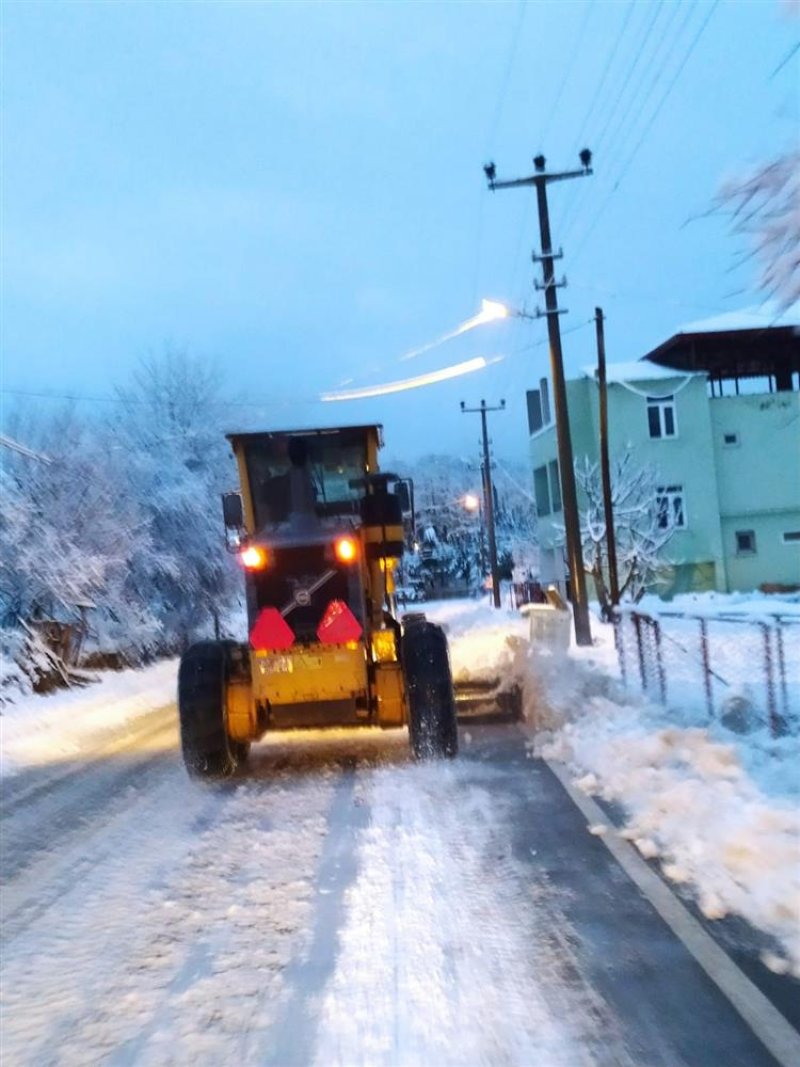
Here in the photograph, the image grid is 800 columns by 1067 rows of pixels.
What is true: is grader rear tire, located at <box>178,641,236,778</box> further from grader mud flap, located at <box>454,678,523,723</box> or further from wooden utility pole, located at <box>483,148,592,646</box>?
wooden utility pole, located at <box>483,148,592,646</box>

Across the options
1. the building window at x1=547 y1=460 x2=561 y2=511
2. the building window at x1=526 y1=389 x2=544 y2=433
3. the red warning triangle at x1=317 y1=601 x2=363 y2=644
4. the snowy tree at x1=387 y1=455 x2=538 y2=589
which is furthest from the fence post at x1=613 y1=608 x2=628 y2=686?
the snowy tree at x1=387 y1=455 x2=538 y2=589

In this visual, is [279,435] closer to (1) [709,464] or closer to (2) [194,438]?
(2) [194,438]

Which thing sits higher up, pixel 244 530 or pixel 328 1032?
pixel 244 530

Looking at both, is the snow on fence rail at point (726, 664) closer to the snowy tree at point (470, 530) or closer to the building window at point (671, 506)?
the building window at point (671, 506)

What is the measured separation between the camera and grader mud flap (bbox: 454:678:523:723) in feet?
48.5

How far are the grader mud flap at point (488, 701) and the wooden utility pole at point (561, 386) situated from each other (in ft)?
35.8

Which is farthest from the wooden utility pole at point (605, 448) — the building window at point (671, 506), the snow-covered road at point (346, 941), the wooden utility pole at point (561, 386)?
the snow-covered road at point (346, 941)

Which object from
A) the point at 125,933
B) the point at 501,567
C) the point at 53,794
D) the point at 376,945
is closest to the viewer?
the point at 376,945

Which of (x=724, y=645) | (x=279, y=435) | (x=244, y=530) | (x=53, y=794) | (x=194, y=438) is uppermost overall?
(x=194, y=438)

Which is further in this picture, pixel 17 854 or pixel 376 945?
pixel 17 854

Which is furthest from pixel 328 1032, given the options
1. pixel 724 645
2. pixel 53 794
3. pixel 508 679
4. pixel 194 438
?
pixel 194 438

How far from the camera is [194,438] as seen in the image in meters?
36.8

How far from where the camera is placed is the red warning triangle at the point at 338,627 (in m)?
11.1

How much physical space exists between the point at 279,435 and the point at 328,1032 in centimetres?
767
